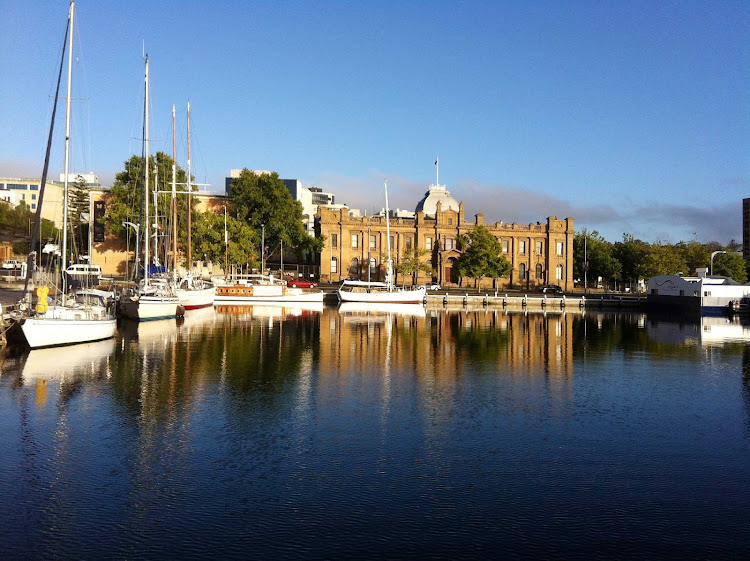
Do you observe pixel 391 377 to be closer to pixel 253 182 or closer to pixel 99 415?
pixel 99 415

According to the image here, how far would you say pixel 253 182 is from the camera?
92.9 meters

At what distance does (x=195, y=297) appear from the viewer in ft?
200

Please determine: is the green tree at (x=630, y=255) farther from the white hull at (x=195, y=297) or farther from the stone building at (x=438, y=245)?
the white hull at (x=195, y=297)

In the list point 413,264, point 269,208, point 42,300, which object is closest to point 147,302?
point 42,300

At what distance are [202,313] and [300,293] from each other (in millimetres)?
16721

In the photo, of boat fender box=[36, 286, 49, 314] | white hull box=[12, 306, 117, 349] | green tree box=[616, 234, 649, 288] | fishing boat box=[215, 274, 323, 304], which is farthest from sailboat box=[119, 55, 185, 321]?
green tree box=[616, 234, 649, 288]

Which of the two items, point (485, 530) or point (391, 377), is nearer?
point (485, 530)

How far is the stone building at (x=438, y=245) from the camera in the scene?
101m

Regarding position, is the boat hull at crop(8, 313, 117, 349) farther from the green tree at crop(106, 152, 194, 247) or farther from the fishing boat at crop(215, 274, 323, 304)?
the green tree at crop(106, 152, 194, 247)

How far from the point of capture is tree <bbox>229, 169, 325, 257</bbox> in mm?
91625

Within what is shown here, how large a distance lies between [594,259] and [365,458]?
4041 inches

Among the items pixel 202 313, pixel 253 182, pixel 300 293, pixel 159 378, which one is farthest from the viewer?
pixel 253 182

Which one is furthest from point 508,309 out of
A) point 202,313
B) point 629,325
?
point 202,313

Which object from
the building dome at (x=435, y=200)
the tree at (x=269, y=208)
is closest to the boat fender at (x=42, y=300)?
the tree at (x=269, y=208)
